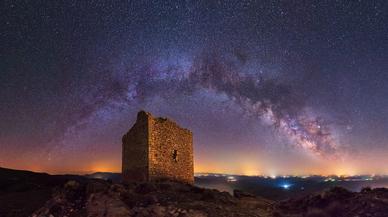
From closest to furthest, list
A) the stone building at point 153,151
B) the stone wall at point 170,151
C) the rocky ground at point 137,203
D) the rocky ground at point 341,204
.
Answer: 1. the rocky ground at point 341,204
2. the rocky ground at point 137,203
3. the stone building at point 153,151
4. the stone wall at point 170,151

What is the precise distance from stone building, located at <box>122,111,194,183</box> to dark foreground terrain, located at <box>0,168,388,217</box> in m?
2.65

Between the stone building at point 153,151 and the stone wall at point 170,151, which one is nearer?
the stone building at point 153,151

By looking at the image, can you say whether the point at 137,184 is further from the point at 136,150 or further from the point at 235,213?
the point at 235,213

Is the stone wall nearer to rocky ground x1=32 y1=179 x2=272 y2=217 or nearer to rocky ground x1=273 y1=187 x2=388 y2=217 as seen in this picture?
rocky ground x1=32 y1=179 x2=272 y2=217

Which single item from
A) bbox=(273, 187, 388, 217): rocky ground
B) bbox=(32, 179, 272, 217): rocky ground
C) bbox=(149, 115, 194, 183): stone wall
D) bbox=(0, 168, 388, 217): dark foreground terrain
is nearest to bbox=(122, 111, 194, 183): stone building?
bbox=(149, 115, 194, 183): stone wall

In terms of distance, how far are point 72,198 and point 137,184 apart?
375 centimetres

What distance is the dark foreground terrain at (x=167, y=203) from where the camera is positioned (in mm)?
12773

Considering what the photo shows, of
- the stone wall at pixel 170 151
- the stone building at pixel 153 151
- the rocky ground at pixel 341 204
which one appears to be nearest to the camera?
the rocky ground at pixel 341 204

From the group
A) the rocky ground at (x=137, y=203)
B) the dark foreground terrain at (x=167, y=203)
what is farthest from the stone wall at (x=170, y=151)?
the rocky ground at (x=137, y=203)

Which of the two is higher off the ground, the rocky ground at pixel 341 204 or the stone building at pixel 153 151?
the stone building at pixel 153 151

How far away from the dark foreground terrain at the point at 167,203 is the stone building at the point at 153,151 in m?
2.65

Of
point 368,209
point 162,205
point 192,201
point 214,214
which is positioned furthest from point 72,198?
point 368,209

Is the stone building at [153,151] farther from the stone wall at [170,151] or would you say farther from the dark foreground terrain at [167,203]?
the dark foreground terrain at [167,203]

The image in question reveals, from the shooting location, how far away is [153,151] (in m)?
23.0
